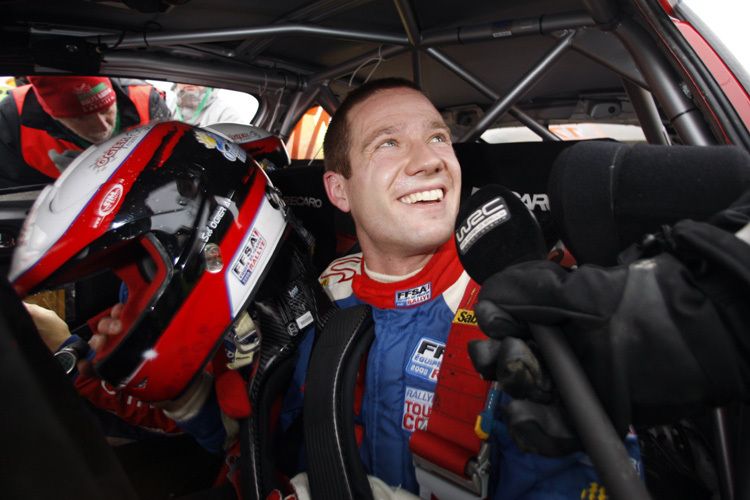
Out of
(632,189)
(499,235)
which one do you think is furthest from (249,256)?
(632,189)

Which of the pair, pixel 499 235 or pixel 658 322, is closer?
pixel 658 322

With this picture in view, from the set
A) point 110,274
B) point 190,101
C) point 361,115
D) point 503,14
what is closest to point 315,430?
point 361,115

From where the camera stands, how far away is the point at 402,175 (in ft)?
3.61

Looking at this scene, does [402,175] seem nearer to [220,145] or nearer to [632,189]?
[220,145]

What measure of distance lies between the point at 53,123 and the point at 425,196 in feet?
7.38

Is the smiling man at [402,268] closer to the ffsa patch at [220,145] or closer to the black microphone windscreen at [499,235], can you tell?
the ffsa patch at [220,145]

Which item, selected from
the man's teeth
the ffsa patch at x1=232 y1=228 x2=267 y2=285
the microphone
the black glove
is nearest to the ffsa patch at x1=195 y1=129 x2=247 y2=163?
the ffsa patch at x1=232 y1=228 x2=267 y2=285

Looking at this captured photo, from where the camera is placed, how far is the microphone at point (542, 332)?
0.34 metres

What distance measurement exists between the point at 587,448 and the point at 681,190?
32 cm

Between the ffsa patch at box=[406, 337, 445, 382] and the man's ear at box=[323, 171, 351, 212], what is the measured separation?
1.80ft

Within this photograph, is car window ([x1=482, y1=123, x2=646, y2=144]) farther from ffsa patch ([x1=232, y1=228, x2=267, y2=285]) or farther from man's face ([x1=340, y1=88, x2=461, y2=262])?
ffsa patch ([x1=232, y1=228, x2=267, y2=285])

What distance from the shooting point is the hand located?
1.26m

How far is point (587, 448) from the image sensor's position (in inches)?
14.0

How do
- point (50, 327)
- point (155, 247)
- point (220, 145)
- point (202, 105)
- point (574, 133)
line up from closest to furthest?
point (155, 247)
point (220, 145)
point (50, 327)
point (574, 133)
point (202, 105)
